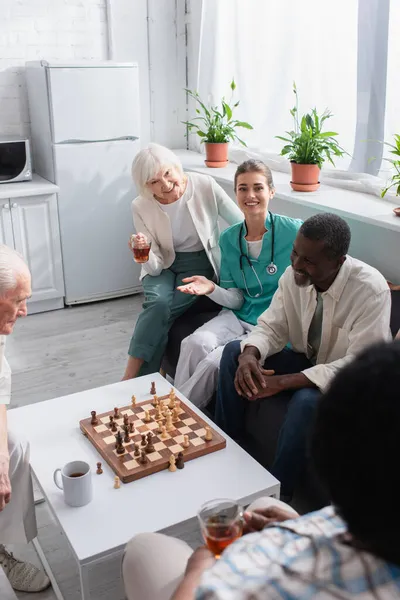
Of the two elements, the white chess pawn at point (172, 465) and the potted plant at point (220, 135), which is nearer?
the white chess pawn at point (172, 465)

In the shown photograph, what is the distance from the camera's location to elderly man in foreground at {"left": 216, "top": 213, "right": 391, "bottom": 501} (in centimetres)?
215

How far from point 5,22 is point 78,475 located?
10.9 feet

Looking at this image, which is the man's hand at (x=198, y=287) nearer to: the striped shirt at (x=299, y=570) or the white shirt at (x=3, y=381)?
the white shirt at (x=3, y=381)

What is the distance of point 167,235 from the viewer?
315 centimetres

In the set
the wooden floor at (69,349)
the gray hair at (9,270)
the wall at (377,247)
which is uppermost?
the gray hair at (9,270)

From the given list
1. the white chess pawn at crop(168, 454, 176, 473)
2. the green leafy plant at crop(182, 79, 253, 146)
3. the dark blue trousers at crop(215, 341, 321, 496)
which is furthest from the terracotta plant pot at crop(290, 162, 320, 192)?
the white chess pawn at crop(168, 454, 176, 473)

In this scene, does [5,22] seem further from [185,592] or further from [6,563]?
[185,592]

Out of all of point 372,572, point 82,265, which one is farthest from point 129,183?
point 372,572

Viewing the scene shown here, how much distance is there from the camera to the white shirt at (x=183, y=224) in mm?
3143

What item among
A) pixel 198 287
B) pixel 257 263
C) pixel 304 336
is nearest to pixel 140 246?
pixel 198 287

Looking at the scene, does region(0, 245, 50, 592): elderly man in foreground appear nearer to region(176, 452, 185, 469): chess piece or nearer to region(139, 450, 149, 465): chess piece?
region(139, 450, 149, 465): chess piece

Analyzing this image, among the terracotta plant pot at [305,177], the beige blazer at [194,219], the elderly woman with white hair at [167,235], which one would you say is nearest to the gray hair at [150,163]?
the elderly woman with white hair at [167,235]

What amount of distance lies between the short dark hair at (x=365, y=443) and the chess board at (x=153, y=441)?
45.6 inches

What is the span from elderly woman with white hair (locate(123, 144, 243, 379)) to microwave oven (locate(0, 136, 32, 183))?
1226 mm
